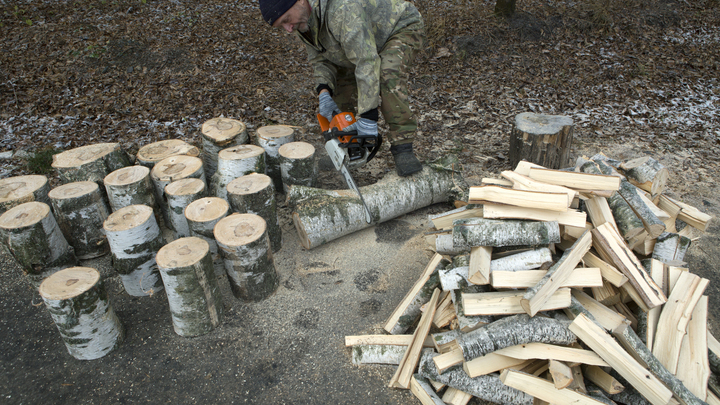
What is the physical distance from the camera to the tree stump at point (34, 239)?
2855 mm

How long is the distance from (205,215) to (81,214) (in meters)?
1.08

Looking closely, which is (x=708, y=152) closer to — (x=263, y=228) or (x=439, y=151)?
(x=439, y=151)

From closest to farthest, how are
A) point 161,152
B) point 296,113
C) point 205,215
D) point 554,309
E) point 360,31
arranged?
point 554,309 < point 205,215 < point 360,31 < point 161,152 < point 296,113

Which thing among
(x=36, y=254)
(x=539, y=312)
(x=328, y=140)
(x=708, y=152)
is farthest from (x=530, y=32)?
(x=36, y=254)

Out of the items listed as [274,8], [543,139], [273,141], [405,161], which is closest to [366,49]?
[274,8]

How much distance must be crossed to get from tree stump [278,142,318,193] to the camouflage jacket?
2.13ft

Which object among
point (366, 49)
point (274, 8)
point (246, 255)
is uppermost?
point (274, 8)

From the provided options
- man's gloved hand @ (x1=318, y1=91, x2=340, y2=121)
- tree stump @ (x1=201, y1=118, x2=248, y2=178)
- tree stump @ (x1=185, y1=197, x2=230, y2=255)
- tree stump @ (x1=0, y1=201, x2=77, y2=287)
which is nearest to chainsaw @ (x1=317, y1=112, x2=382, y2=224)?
man's gloved hand @ (x1=318, y1=91, x2=340, y2=121)

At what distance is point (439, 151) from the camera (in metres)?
4.95

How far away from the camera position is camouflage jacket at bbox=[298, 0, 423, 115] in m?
3.38

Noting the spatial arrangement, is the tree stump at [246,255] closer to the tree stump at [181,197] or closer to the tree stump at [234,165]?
the tree stump at [181,197]

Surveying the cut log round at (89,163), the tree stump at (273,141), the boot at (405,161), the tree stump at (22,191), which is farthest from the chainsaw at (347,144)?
the tree stump at (22,191)

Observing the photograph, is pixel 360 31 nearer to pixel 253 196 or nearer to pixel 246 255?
pixel 253 196

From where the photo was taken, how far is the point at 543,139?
4043 mm
